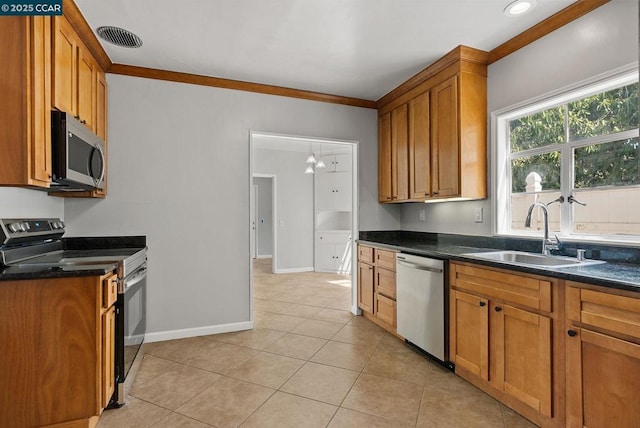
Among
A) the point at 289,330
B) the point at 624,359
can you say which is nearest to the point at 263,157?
the point at 289,330

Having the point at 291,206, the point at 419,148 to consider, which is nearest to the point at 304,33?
the point at 419,148

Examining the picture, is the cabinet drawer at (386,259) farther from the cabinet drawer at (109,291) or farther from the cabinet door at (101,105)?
the cabinet door at (101,105)

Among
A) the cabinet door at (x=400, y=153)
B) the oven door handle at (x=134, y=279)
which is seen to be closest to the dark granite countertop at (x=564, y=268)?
the cabinet door at (x=400, y=153)

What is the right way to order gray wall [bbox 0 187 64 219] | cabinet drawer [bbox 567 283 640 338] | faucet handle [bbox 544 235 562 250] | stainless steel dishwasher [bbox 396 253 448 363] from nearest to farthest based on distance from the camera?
cabinet drawer [bbox 567 283 640 338], gray wall [bbox 0 187 64 219], faucet handle [bbox 544 235 562 250], stainless steel dishwasher [bbox 396 253 448 363]

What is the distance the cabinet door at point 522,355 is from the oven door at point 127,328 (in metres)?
2.38

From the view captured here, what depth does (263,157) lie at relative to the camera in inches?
267

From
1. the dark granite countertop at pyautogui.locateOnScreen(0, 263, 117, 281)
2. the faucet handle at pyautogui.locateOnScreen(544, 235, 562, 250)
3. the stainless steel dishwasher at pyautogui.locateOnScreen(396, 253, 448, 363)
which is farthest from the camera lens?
the stainless steel dishwasher at pyautogui.locateOnScreen(396, 253, 448, 363)

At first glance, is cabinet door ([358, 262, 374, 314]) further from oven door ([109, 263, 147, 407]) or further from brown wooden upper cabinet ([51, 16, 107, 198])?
brown wooden upper cabinet ([51, 16, 107, 198])

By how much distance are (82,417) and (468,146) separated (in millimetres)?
3215

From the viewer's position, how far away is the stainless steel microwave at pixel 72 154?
196 cm

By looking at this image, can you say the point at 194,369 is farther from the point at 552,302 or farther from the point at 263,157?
the point at 263,157

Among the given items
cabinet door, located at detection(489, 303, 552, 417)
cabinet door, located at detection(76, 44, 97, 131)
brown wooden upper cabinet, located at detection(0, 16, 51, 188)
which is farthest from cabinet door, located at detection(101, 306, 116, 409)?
cabinet door, located at detection(489, 303, 552, 417)

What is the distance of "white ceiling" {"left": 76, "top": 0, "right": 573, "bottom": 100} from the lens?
2.16 metres

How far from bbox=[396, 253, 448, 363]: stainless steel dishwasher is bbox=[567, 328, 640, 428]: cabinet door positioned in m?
0.92
